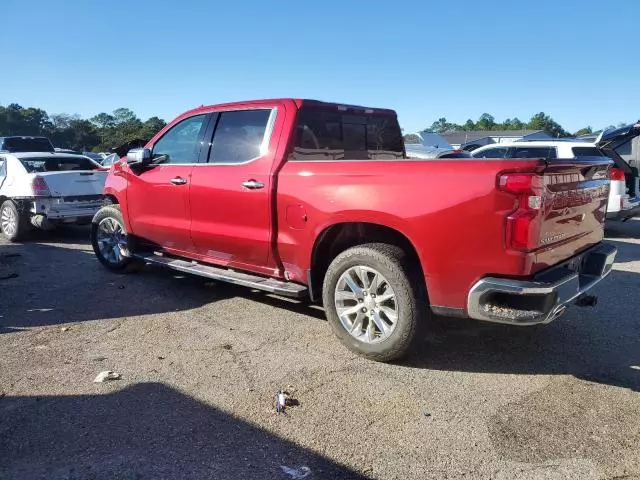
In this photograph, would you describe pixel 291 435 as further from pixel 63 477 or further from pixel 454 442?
pixel 63 477

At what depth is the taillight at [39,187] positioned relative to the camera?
9188 mm

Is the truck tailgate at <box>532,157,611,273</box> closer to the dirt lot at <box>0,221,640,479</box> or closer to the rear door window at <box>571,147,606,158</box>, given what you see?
the dirt lot at <box>0,221,640,479</box>

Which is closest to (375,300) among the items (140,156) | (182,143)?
(182,143)

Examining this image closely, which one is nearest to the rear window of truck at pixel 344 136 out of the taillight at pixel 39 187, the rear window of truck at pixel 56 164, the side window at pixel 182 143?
the side window at pixel 182 143

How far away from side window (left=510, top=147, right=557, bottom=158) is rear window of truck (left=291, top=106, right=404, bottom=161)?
5305 mm

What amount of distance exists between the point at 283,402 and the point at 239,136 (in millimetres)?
2728

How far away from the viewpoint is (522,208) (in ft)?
10.9

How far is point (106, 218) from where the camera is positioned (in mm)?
6945

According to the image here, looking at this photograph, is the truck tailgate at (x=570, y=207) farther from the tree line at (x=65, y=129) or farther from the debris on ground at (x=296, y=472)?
the tree line at (x=65, y=129)

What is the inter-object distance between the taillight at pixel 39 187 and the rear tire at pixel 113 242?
2.74 meters

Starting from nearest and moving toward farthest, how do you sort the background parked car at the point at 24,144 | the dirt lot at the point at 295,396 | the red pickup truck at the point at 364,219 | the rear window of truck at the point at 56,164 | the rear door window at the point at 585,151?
1. the dirt lot at the point at 295,396
2. the red pickup truck at the point at 364,219
3. the rear window of truck at the point at 56,164
4. the rear door window at the point at 585,151
5. the background parked car at the point at 24,144

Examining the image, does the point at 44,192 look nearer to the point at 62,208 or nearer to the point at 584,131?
the point at 62,208

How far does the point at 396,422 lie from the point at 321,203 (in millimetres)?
1793

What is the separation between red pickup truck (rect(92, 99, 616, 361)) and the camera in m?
3.40
